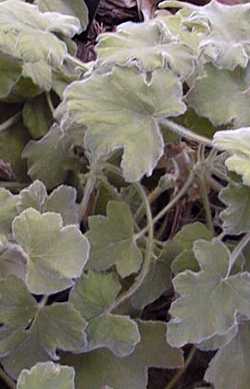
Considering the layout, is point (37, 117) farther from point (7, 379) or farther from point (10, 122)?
point (7, 379)

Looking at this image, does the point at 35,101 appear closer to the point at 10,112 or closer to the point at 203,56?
the point at 10,112

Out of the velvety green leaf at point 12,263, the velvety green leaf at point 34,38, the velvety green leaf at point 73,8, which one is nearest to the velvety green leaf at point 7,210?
the velvety green leaf at point 12,263

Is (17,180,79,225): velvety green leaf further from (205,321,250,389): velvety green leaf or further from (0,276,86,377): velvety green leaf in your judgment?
(205,321,250,389): velvety green leaf

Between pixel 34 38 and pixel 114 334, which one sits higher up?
pixel 34 38

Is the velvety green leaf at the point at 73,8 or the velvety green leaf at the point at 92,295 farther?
the velvety green leaf at the point at 73,8

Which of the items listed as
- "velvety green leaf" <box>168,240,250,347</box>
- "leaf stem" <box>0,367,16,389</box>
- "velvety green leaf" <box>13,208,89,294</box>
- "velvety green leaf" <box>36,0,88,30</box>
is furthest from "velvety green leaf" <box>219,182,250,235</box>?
"velvety green leaf" <box>36,0,88,30</box>

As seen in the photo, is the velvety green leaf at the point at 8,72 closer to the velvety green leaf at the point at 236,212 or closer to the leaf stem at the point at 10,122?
the leaf stem at the point at 10,122

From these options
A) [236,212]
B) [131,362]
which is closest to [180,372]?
[131,362]
